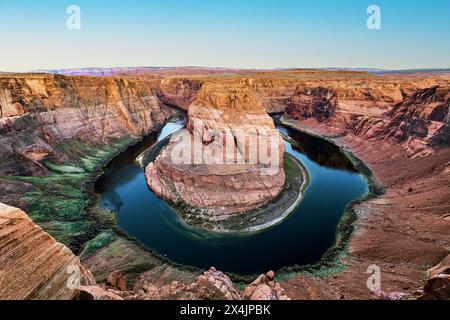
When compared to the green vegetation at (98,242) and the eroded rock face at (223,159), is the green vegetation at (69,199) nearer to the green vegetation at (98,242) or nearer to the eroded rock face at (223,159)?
the green vegetation at (98,242)

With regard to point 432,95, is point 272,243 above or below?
below

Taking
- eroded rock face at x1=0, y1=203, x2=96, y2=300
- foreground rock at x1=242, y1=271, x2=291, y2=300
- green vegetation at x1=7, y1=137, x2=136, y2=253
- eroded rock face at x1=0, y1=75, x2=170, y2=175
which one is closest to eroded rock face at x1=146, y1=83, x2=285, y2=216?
green vegetation at x1=7, y1=137, x2=136, y2=253

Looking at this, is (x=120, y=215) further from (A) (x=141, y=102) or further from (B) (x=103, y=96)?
(A) (x=141, y=102)

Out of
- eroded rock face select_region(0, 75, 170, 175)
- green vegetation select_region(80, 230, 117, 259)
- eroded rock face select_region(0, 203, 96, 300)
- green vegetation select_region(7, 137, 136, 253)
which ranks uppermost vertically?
eroded rock face select_region(0, 75, 170, 175)

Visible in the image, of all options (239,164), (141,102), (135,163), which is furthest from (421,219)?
(141,102)

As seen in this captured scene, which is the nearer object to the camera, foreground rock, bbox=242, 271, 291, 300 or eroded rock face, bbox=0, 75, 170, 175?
foreground rock, bbox=242, 271, 291, 300

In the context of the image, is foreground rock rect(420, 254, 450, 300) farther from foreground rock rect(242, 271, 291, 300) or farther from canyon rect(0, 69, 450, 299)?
foreground rock rect(242, 271, 291, 300)
